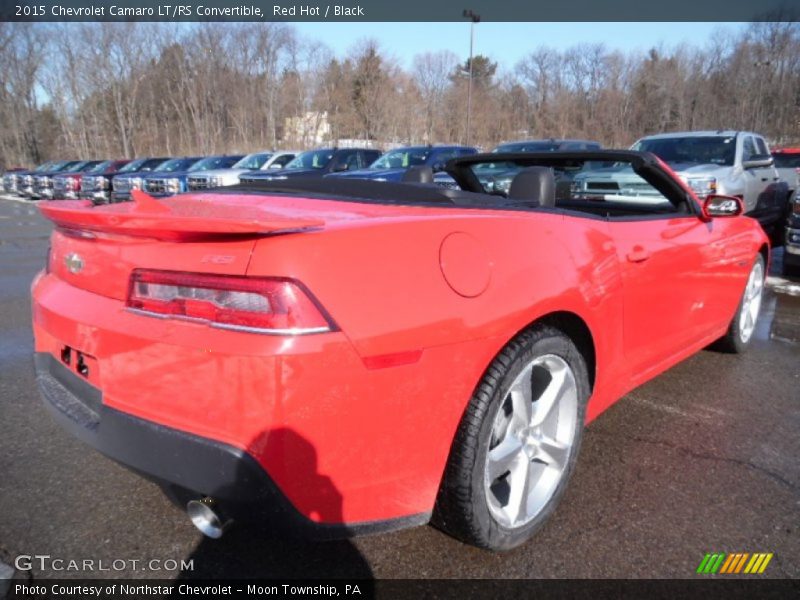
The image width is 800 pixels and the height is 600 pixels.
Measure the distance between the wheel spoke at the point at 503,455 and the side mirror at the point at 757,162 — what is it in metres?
8.53

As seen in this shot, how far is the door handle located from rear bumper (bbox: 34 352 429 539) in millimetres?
1439

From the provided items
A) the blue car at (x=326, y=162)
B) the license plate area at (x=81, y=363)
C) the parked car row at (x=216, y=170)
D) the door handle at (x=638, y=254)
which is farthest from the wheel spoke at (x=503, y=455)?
the blue car at (x=326, y=162)

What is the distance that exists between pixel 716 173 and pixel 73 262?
8733 millimetres

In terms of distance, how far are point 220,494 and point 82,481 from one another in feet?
4.31

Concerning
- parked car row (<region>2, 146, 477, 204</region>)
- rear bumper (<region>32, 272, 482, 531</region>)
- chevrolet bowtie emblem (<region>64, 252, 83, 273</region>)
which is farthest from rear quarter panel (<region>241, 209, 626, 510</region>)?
parked car row (<region>2, 146, 477, 204</region>)

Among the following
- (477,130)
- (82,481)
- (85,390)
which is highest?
(477,130)

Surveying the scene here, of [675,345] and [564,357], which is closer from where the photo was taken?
[564,357]

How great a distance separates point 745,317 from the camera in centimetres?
414

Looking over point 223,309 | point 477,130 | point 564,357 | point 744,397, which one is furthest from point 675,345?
point 477,130

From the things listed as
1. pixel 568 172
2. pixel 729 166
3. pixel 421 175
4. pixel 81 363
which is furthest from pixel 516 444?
pixel 729 166

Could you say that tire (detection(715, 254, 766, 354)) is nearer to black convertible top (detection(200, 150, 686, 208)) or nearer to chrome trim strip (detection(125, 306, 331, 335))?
black convertible top (detection(200, 150, 686, 208))

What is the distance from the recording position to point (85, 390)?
178 centimetres

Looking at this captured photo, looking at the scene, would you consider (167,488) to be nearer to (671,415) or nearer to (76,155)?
(671,415)

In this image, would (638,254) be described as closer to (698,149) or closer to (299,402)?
(299,402)
